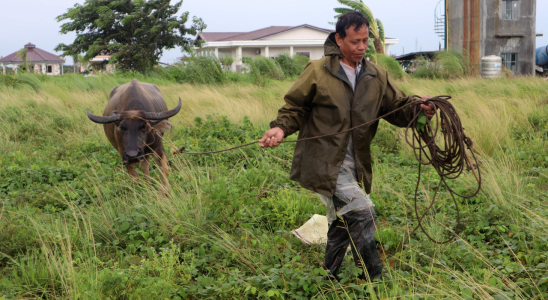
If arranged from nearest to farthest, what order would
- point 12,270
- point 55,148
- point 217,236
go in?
point 12,270, point 217,236, point 55,148

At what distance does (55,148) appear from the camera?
8125 millimetres

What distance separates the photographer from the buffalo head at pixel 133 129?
588 centimetres

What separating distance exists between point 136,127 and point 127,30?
25450 millimetres

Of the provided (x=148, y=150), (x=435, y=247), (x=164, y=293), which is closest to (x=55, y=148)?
(x=148, y=150)

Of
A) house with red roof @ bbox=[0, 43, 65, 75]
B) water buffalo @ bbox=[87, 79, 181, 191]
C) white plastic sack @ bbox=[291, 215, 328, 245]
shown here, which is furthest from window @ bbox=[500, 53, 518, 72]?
house with red roof @ bbox=[0, 43, 65, 75]

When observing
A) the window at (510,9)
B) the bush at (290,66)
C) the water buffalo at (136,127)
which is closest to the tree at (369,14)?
the bush at (290,66)

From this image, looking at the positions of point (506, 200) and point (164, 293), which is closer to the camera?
point (164, 293)

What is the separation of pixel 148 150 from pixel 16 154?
2201 millimetres

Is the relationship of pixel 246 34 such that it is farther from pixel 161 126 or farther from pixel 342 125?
pixel 342 125

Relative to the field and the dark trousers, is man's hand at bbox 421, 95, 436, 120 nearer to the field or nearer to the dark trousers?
the dark trousers

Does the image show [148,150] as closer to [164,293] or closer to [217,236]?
[217,236]

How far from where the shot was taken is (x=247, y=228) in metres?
4.26

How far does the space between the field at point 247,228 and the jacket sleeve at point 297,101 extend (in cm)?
103

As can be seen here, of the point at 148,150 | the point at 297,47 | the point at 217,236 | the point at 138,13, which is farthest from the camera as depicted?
the point at 297,47
